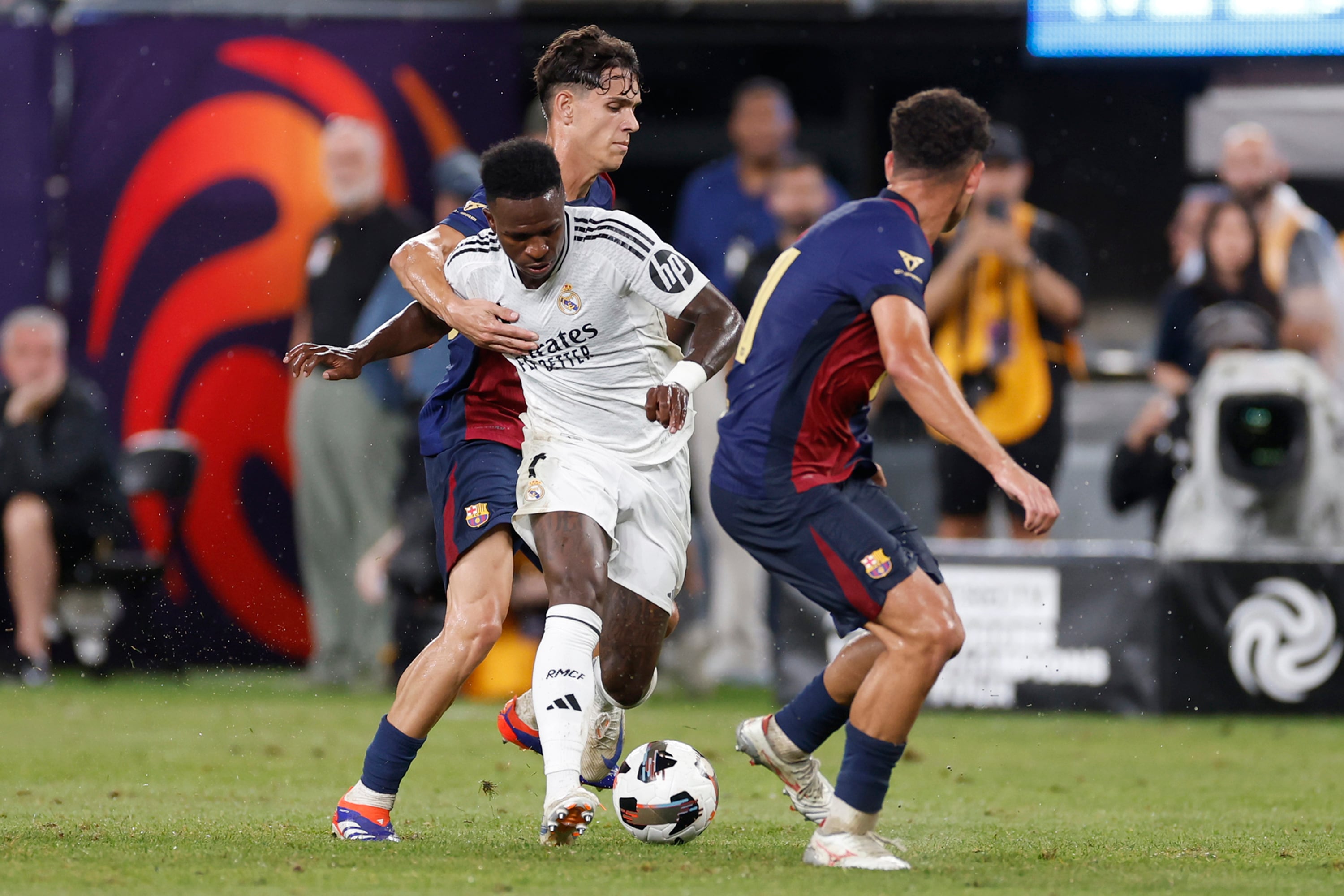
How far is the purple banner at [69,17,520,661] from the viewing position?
11.9 m

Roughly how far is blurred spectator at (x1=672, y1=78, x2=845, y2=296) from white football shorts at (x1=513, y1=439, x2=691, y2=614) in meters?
5.34

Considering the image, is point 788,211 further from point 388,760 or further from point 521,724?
point 388,760

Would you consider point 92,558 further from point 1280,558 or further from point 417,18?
point 1280,558

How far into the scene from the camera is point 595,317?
17.9ft

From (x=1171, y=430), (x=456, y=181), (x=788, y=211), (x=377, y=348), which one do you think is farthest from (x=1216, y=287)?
(x=377, y=348)

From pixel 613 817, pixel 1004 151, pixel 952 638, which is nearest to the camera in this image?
pixel 952 638

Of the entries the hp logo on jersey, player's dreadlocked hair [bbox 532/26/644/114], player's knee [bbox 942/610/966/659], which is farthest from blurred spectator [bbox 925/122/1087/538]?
player's knee [bbox 942/610/966/659]

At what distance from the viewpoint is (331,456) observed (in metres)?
11.2

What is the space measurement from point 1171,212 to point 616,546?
9820 millimetres

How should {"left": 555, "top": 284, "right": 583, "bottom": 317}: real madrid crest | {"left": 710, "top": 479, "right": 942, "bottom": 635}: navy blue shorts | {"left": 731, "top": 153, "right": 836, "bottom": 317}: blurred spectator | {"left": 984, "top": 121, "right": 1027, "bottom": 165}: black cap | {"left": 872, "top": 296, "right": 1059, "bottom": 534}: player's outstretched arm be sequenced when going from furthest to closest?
{"left": 731, "top": 153, "right": 836, "bottom": 317}: blurred spectator, {"left": 984, "top": 121, "right": 1027, "bottom": 165}: black cap, {"left": 555, "top": 284, "right": 583, "bottom": 317}: real madrid crest, {"left": 710, "top": 479, "right": 942, "bottom": 635}: navy blue shorts, {"left": 872, "top": 296, "right": 1059, "bottom": 534}: player's outstretched arm

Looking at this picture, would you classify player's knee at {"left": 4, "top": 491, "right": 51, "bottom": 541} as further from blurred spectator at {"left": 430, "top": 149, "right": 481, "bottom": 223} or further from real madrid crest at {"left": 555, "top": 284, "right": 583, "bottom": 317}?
real madrid crest at {"left": 555, "top": 284, "right": 583, "bottom": 317}

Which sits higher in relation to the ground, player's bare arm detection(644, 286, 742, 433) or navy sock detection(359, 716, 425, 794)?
player's bare arm detection(644, 286, 742, 433)

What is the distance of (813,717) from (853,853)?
Result: 2.86 ft

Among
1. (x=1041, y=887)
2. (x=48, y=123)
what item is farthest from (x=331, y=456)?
(x=1041, y=887)
